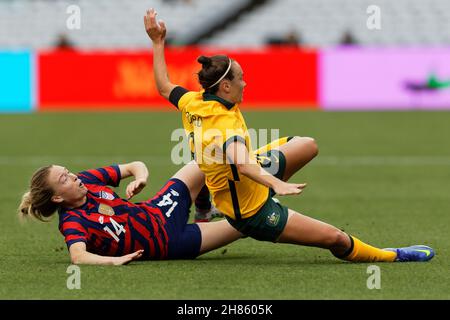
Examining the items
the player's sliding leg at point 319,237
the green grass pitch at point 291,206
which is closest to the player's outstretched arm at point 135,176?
the green grass pitch at point 291,206

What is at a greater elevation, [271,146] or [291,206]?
[271,146]

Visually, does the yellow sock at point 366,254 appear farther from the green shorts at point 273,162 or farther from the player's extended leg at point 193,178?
the player's extended leg at point 193,178

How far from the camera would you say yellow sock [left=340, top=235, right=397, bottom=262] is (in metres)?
8.01

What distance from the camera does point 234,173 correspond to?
7.72 meters

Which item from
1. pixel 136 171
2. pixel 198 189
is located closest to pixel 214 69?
pixel 136 171

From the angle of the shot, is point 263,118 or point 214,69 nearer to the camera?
point 214,69

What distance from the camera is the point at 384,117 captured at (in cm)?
2495

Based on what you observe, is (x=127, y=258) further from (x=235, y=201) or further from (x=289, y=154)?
(x=289, y=154)

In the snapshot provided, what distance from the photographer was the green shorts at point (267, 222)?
7.79 meters

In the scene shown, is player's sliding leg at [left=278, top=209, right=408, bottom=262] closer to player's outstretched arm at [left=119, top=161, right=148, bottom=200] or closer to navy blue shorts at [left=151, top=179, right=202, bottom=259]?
navy blue shorts at [left=151, top=179, right=202, bottom=259]

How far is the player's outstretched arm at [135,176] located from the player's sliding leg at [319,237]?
1.08m

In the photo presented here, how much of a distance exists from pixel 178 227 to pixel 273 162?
873 mm

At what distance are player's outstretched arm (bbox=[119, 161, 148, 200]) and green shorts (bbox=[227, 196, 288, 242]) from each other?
2.48 ft

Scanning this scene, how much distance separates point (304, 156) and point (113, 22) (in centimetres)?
2644
